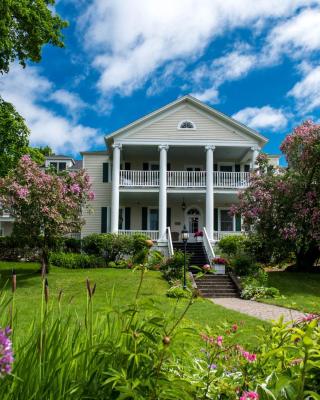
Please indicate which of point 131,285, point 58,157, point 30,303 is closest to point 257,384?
point 30,303

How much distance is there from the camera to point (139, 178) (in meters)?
26.5

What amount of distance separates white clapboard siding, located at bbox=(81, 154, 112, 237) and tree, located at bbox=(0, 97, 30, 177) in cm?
1036

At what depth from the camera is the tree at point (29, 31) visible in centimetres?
1752

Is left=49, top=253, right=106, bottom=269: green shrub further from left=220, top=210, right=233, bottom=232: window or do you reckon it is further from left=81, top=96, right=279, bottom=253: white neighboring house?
left=220, top=210, right=233, bottom=232: window

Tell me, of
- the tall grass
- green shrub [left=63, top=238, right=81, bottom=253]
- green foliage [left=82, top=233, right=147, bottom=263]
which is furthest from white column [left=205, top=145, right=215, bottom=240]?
the tall grass

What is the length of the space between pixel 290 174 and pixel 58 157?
23114mm

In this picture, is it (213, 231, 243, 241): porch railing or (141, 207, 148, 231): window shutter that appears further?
(141, 207, 148, 231): window shutter

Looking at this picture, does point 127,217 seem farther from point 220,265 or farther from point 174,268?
point 220,265

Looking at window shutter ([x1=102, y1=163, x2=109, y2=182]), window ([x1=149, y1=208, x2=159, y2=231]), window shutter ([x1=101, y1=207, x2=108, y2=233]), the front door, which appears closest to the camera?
window shutter ([x1=101, y1=207, x2=108, y2=233])

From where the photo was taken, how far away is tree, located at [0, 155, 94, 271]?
52.6ft

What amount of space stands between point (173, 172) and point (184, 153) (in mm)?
2507

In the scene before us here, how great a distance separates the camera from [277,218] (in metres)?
18.4

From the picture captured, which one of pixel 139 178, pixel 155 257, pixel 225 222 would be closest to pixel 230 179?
pixel 225 222

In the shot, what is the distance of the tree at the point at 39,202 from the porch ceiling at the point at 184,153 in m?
10.3
